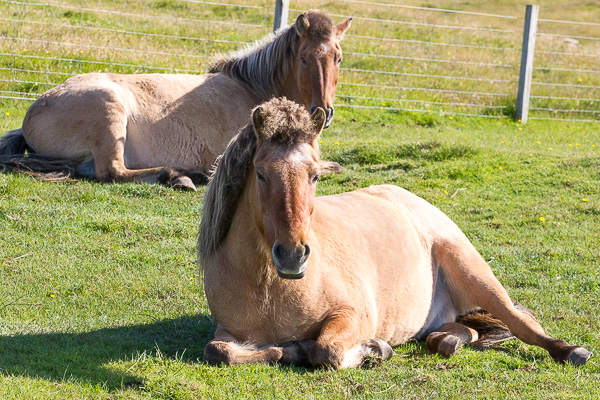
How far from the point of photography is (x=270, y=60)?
998 centimetres

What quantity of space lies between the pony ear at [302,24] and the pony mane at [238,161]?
458cm

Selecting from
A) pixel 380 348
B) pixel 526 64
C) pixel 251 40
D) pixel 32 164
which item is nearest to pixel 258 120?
pixel 380 348

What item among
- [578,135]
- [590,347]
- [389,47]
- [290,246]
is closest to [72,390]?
[290,246]

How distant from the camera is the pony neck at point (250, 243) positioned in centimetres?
462

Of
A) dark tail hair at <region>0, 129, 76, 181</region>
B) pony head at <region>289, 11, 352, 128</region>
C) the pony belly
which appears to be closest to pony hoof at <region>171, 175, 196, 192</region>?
dark tail hair at <region>0, 129, 76, 181</region>

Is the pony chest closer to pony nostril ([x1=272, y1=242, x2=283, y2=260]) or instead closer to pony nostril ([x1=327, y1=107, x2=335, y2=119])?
pony nostril ([x1=272, y1=242, x2=283, y2=260])

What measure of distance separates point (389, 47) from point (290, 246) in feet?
60.4

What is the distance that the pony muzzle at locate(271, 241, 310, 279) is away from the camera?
4.08 metres

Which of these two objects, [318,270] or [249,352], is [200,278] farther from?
[249,352]

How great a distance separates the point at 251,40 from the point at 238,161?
590 inches

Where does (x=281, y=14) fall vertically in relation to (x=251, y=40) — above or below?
above

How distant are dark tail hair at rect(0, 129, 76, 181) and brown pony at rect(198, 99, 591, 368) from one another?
4432 mm

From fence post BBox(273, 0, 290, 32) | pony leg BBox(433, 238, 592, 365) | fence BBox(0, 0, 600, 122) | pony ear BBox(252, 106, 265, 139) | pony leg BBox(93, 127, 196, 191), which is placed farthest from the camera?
fence BBox(0, 0, 600, 122)

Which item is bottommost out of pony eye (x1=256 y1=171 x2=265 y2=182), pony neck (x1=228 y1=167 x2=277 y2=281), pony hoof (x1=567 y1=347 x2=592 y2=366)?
pony hoof (x1=567 y1=347 x2=592 y2=366)
